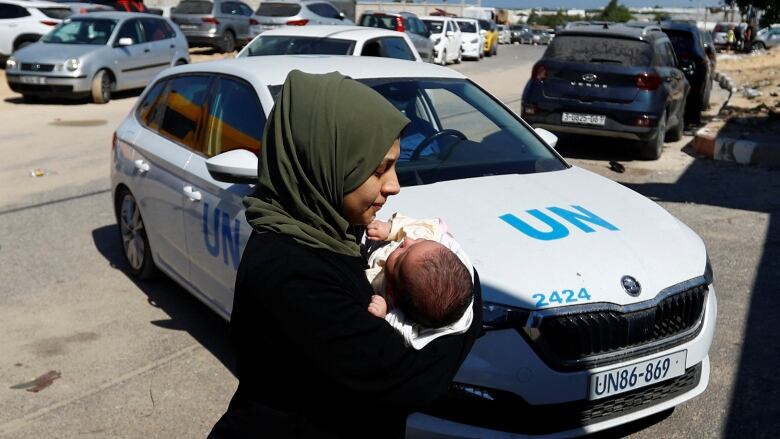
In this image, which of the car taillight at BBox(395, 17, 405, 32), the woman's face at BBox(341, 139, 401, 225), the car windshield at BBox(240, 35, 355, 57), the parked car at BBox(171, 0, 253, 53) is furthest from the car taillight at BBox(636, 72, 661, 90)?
the parked car at BBox(171, 0, 253, 53)

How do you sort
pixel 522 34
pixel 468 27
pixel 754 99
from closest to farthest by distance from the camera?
pixel 754 99, pixel 468 27, pixel 522 34

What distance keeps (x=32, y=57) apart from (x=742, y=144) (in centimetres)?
1244

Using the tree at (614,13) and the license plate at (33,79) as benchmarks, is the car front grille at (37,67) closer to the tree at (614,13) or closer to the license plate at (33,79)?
the license plate at (33,79)

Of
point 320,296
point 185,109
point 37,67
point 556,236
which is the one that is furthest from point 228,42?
point 320,296

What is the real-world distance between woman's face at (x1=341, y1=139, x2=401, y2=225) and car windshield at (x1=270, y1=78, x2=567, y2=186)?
2.43 metres

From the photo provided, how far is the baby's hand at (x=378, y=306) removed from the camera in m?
1.78

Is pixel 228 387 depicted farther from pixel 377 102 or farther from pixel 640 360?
pixel 377 102

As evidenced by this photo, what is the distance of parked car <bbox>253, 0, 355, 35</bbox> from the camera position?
2539 cm

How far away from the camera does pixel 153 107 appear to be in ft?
19.9

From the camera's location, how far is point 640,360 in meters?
3.60

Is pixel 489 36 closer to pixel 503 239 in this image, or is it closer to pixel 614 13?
pixel 503 239

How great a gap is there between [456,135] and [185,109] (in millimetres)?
1814

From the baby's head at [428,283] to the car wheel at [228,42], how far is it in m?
26.8

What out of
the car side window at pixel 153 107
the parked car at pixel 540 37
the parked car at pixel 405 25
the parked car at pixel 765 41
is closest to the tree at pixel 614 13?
the parked car at pixel 540 37
